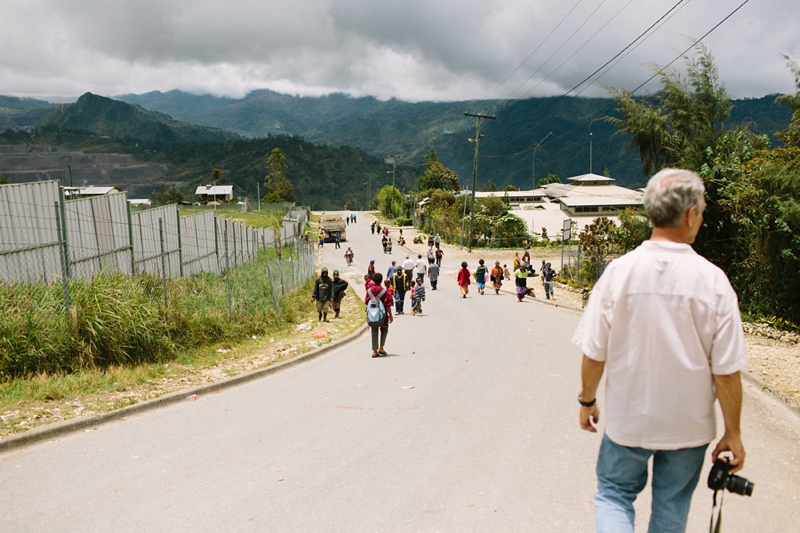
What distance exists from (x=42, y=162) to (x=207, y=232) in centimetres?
19840

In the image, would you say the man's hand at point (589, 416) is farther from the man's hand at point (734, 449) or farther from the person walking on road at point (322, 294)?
the person walking on road at point (322, 294)

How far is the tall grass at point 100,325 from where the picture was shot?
331 inches

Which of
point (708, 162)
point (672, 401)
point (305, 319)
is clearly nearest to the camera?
point (672, 401)

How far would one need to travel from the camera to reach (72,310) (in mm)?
8906

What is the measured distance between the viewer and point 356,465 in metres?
5.45

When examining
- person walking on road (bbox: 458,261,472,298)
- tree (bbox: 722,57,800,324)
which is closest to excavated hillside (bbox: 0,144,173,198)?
person walking on road (bbox: 458,261,472,298)

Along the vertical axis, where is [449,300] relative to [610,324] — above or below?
below

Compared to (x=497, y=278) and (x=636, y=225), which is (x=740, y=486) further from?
(x=497, y=278)

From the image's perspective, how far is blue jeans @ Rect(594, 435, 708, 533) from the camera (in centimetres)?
296

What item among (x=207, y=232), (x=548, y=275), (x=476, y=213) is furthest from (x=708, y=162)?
(x=476, y=213)

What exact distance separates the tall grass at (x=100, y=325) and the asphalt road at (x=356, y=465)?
192 centimetres

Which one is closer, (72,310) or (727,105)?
(72,310)

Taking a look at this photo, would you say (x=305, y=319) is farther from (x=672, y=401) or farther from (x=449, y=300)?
(x=672, y=401)

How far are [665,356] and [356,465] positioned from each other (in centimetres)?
332
